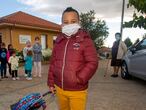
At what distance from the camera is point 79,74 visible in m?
3.54

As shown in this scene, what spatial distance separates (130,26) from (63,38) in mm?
9077

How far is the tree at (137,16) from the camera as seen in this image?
36.2 feet

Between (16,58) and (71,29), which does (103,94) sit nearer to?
(16,58)

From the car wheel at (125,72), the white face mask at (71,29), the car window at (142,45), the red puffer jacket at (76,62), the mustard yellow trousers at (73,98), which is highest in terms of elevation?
the white face mask at (71,29)

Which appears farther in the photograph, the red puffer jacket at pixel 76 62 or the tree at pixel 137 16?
the tree at pixel 137 16

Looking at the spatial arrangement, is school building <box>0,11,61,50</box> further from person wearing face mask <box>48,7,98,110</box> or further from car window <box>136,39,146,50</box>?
person wearing face mask <box>48,7,98,110</box>

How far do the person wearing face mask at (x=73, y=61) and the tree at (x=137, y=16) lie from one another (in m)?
7.75

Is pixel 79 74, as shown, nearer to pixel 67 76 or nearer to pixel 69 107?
pixel 67 76

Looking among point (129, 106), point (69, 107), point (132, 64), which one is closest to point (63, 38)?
point (69, 107)

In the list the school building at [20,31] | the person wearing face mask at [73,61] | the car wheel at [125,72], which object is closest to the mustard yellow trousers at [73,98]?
the person wearing face mask at [73,61]

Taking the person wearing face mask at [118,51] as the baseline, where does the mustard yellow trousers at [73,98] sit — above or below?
below

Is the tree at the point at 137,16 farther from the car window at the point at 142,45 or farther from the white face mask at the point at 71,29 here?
the white face mask at the point at 71,29

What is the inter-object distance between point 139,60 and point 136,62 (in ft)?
1.03

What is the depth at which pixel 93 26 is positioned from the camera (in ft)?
102
